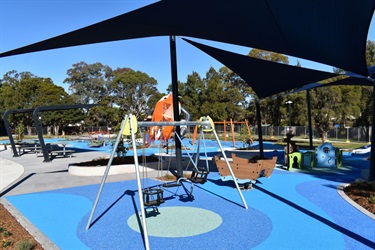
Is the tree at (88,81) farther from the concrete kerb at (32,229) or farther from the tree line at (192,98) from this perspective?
the concrete kerb at (32,229)

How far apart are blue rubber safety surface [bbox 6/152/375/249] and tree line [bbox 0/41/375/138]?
49.6 ft

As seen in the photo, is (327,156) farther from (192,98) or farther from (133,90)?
(133,90)

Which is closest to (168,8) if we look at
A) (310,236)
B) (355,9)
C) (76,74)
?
(355,9)

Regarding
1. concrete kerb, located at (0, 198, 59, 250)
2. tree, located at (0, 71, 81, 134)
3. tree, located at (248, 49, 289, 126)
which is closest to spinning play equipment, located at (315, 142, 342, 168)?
concrete kerb, located at (0, 198, 59, 250)

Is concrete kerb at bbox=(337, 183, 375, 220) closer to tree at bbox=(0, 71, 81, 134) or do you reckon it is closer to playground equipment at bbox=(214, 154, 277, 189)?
playground equipment at bbox=(214, 154, 277, 189)

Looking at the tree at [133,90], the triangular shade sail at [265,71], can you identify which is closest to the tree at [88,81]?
the tree at [133,90]

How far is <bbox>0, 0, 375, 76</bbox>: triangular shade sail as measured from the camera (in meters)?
6.52

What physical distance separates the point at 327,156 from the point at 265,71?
5164 millimetres

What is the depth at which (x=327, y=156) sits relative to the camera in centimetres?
1392

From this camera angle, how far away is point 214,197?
862 centimetres

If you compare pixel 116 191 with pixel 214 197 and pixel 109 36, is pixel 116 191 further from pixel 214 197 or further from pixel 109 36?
pixel 109 36

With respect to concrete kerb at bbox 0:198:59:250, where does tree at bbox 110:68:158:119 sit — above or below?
above

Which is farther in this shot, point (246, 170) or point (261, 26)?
point (246, 170)

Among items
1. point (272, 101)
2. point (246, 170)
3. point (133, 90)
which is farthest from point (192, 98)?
point (246, 170)
